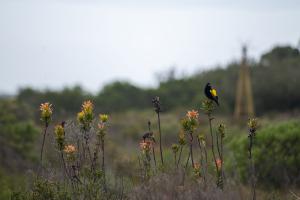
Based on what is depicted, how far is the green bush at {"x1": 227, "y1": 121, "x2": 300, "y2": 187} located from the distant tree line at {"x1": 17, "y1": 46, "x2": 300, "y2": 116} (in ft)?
54.8

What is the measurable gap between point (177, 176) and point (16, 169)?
9.72 metres

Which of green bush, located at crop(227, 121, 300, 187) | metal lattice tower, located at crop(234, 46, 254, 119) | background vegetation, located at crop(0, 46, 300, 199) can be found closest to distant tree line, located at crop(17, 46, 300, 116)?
background vegetation, located at crop(0, 46, 300, 199)

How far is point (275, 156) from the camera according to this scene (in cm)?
1116

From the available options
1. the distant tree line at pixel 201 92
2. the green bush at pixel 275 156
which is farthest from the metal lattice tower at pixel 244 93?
the green bush at pixel 275 156

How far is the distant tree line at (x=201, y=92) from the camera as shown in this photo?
3077cm

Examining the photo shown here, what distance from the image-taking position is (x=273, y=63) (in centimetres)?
3281

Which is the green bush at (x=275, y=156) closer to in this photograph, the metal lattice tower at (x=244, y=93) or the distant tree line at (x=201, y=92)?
the metal lattice tower at (x=244, y=93)

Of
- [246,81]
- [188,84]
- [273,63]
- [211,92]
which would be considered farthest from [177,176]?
[188,84]

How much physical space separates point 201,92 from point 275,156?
2344 cm

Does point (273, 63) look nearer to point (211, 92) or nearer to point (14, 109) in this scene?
point (14, 109)

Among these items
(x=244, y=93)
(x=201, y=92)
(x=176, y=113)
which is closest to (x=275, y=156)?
(x=244, y=93)

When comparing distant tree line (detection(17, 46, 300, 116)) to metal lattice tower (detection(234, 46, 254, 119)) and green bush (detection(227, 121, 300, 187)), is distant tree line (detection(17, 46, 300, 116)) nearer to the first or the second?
metal lattice tower (detection(234, 46, 254, 119))

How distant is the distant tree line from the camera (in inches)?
1211

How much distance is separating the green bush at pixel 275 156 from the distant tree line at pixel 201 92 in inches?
657
